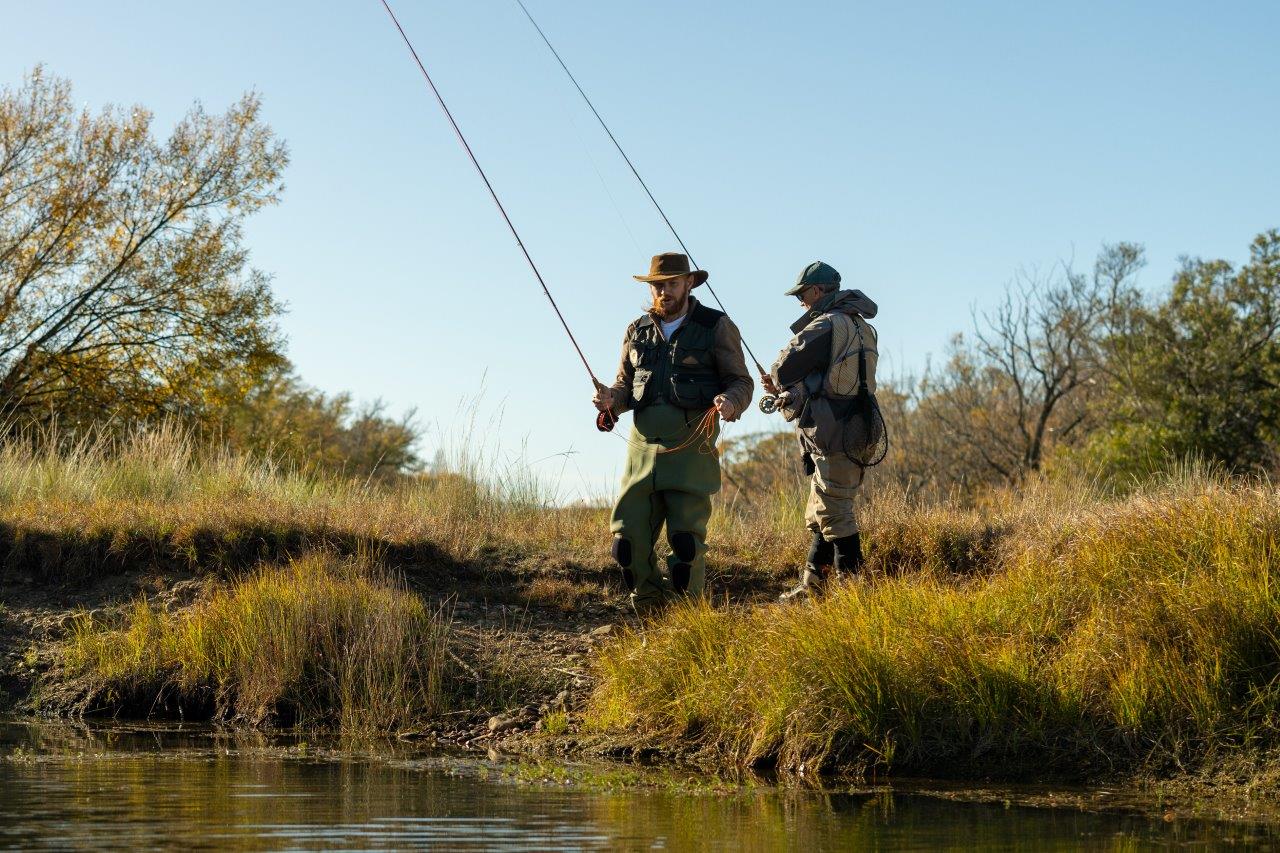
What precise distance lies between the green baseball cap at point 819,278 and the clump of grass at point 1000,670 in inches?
73.2

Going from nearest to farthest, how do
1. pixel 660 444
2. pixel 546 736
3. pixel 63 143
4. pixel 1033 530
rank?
pixel 546 736
pixel 660 444
pixel 1033 530
pixel 63 143

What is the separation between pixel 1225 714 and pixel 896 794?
1585 millimetres

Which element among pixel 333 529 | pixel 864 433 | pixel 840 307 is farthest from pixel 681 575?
pixel 333 529

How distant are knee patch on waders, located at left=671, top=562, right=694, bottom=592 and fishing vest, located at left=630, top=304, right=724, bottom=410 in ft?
2.94

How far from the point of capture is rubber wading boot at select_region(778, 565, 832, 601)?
864cm

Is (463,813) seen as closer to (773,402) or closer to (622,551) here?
(622,551)

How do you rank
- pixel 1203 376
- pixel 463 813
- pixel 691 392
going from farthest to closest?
pixel 1203 376 → pixel 691 392 → pixel 463 813

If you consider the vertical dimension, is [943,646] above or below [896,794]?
Answer: above

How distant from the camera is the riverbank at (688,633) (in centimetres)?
675

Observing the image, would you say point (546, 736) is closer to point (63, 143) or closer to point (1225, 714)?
point (1225, 714)

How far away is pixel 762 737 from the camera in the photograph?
22.6ft

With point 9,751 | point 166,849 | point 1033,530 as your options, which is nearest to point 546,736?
point 9,751

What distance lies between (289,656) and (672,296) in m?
3.00

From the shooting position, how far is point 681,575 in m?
8.40
